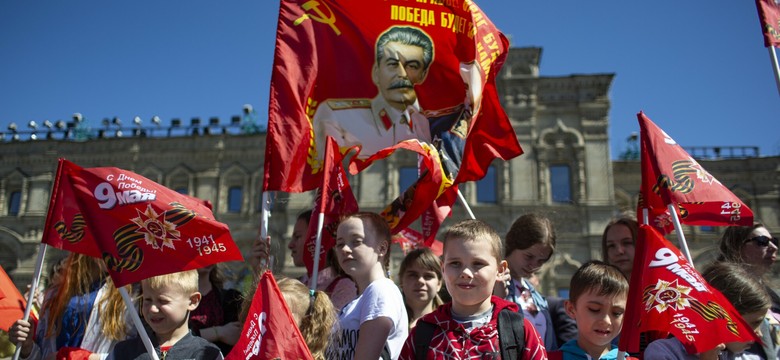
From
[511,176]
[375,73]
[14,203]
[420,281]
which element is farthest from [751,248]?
[14,203]

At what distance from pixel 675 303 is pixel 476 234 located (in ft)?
3.52

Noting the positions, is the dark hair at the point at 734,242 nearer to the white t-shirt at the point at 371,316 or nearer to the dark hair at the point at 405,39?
the white t-shirt at the point at 371,316

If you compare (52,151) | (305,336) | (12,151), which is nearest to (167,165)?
(52,151)

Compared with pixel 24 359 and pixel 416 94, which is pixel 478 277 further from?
pixel 24 359

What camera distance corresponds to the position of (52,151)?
26.5 metres

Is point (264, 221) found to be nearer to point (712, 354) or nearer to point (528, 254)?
point (528, 254)

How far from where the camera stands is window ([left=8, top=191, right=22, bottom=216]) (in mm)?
25812

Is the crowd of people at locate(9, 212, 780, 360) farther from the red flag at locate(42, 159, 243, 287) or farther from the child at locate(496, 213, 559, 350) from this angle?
the red flag at locate(42, 159, 243, 287)

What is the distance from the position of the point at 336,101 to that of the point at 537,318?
2488mm

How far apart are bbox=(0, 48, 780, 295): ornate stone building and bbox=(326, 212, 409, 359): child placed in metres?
18.1

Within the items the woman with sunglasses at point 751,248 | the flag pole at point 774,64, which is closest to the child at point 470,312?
the woman with sunglasses at point 751,248

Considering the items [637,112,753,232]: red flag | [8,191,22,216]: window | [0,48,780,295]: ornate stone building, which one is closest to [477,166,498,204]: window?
[0,48,780,295]: ornate stone building

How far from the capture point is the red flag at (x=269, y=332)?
3039 millimetres

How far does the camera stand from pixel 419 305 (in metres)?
4.84
